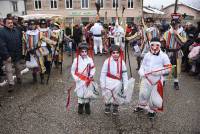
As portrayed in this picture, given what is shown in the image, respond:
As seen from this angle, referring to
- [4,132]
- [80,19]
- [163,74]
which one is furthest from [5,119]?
[80,19]

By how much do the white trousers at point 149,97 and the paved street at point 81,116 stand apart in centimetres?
26

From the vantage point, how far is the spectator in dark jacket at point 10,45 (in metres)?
8.96

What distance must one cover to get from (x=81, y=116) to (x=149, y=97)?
1.42 metres

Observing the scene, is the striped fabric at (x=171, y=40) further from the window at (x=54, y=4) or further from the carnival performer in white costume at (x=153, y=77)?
the window at (x=54, y=4)

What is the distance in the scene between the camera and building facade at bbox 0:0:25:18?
41.3 metres

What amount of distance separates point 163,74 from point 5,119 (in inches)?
128

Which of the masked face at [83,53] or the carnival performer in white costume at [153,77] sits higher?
the masked face at [83,53]

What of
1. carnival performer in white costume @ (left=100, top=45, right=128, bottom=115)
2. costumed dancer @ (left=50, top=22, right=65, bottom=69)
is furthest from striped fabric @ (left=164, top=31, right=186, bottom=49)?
costumed dancer @ (left=50, top=22, right=65, bottom=69)

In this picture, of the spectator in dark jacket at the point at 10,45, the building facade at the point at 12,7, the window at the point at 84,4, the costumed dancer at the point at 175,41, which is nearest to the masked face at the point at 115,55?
the costumed dancer at the point at 175,41

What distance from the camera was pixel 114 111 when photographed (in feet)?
23.1

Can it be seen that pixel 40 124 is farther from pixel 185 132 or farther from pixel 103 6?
pixel 103 6

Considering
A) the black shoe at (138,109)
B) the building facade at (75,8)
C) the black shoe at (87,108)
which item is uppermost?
the building facade at (75,8)

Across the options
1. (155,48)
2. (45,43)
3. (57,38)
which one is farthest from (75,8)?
(155,48)

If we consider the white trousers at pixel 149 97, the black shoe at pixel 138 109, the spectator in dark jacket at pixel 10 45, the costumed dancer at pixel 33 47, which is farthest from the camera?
the costumed dancer at pixel 33 47
